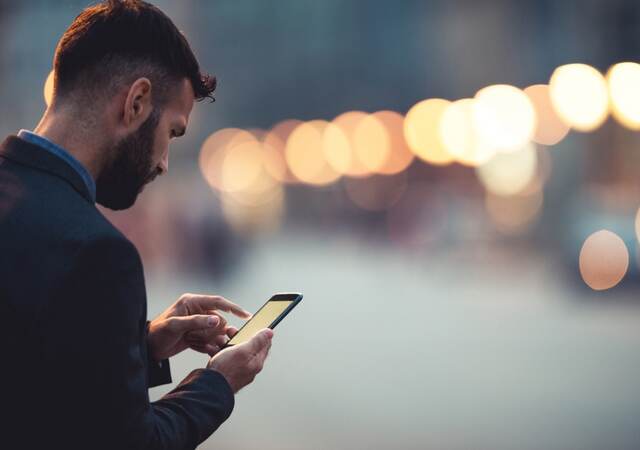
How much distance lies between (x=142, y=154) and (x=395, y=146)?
6179cm

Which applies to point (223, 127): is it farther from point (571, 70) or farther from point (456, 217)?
point (571, 70)

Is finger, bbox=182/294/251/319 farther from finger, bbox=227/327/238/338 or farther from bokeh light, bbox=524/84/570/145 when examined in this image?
bokeh light, bbox=524/84/570/145

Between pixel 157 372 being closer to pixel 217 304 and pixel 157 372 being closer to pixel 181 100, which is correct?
pixel 217 304

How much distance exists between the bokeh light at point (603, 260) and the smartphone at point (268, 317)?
1682cm

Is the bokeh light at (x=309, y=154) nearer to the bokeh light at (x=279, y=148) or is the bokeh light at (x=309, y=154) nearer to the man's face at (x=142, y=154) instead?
the bokeh light at (x=279, y=148)

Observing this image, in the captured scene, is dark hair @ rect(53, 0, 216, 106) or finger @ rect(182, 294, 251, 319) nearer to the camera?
dark hair @ rect(53, 0, 216, 106)

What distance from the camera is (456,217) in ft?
113

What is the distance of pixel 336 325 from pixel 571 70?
7296 mm

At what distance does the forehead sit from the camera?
2.50 m

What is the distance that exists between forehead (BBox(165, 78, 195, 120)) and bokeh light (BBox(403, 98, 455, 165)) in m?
43.4

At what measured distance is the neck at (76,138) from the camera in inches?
92.1

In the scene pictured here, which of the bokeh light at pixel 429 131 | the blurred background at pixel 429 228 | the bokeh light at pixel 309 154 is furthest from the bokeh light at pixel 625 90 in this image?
the bokeh light at pixel 309 154

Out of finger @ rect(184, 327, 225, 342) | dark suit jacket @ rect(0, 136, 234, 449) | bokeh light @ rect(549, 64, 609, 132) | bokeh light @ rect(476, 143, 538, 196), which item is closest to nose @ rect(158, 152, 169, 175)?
dark suit jacket @ rect(0, 136, 234, 449)

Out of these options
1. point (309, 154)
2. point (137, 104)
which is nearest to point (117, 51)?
point (137, 104)
